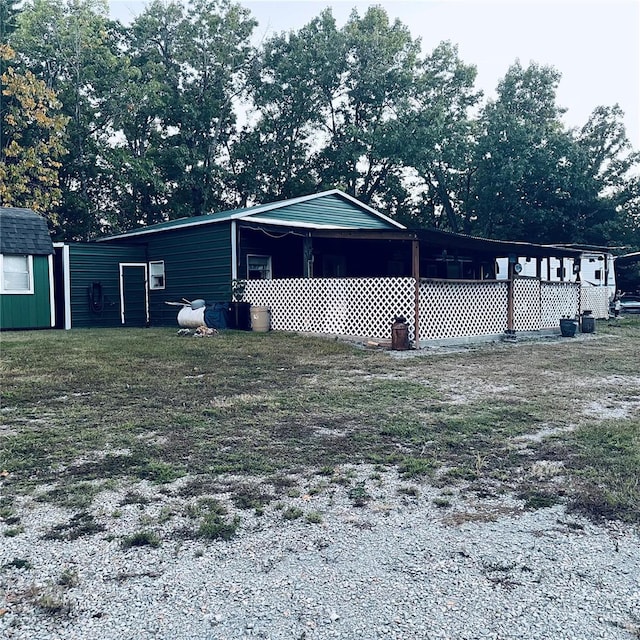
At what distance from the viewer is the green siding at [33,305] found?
15539 mm

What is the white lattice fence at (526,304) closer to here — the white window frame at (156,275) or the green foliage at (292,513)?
the white window frame at (156,275)

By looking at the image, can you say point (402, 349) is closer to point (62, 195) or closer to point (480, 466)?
point (480, 466)

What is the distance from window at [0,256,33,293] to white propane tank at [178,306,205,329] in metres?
4.47

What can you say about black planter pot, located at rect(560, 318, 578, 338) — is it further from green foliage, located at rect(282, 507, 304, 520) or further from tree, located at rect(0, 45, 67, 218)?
tree, located at rect(0, 45, 67, 218)

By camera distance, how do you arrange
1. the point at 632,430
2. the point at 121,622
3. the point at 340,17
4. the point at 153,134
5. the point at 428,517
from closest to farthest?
the point at 121,622
the point at 428,517
the point at 632,430
the point at 153,134
the point at 340,17

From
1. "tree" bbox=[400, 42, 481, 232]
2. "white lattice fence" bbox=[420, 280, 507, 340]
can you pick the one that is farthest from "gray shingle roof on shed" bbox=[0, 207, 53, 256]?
"tree" bbox=[400, 42, 481, 232]

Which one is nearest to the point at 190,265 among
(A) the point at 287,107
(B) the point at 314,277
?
(B) the point at 314,277

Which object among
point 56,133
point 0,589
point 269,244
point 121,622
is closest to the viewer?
point 121,622

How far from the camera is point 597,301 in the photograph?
2141cm

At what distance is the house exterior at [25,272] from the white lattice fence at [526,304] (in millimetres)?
12340

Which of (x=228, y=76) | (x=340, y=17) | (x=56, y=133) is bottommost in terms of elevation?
(x=56, y=133)

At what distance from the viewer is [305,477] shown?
375cm

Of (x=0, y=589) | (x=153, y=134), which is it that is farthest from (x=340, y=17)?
(x=0, y=589)

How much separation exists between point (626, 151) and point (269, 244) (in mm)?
23173
